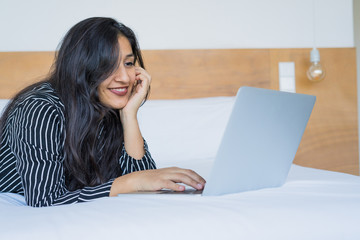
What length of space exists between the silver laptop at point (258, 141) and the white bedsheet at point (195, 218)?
6 cm

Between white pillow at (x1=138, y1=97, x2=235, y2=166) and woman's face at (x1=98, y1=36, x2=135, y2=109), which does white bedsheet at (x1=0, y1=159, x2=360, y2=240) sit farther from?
white pillow at (x1=138, y1=97, x2=235, y2=166)

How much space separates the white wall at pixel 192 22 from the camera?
2227 millimetres

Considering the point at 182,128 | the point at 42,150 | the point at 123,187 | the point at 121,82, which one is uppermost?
the point at 121,82

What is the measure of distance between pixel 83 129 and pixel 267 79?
5.21 feet

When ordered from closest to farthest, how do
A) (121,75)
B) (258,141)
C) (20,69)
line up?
(258,141)
(121,75)
(20,69)

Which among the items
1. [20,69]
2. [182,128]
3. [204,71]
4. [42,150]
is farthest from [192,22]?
[42,150]

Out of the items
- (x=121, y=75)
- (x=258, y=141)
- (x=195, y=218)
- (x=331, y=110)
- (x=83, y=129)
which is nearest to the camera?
(x=195, y=218)

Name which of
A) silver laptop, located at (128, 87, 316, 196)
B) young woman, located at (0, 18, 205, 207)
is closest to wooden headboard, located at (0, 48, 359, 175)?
young woman, located at (0, 18, 205, 207)

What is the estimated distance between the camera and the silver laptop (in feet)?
2.82

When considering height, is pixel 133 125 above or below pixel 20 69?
below

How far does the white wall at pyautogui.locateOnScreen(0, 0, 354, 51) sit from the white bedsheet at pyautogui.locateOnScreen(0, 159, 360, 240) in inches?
59.9

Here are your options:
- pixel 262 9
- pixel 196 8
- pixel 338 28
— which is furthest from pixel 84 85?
pixel 338 28

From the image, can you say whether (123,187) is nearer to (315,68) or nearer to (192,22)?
(192,22)

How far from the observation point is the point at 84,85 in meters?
1.24
